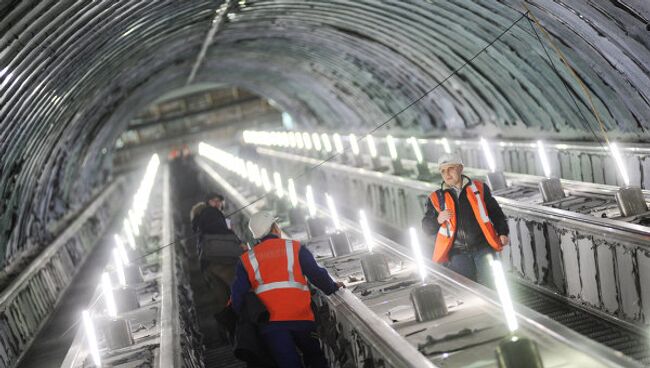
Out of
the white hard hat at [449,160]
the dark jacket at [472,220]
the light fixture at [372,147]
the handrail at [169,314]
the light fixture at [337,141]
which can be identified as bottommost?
the handrail at [169,314]

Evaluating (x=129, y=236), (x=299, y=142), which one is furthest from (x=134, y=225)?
(x=299, y=142)

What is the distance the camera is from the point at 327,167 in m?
27.2

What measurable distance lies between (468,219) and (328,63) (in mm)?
21737

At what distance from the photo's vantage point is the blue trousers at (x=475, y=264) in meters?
8.98

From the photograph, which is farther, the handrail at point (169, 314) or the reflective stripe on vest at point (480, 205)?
the reflective stripe on vest at point (480, 205)

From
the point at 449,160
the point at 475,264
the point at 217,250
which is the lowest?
the point at 475,264

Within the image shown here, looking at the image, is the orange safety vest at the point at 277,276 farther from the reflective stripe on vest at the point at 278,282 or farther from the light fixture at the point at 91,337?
the light fixture at the point at 91,337

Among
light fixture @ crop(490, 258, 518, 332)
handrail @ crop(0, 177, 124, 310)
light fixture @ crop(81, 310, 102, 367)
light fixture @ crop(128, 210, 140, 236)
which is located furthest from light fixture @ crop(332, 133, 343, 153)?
light fixture @ crop(490, 258, 518, 332)

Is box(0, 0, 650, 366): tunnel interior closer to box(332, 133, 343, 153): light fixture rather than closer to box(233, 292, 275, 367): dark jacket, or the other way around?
box(332, 133, 343, 153): light fixture

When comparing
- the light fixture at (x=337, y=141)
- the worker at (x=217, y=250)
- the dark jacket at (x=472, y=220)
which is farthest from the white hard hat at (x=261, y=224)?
the light fixture at (x=337, y=141)

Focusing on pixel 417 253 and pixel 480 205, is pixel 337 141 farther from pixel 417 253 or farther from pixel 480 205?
pixel 417 253

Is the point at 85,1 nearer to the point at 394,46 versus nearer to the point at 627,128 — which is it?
the point at 627,128

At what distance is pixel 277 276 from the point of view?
26.1ft

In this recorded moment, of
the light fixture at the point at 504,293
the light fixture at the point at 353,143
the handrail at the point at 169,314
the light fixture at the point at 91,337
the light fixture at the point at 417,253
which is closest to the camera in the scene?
the light fixture at the point at 504,293
